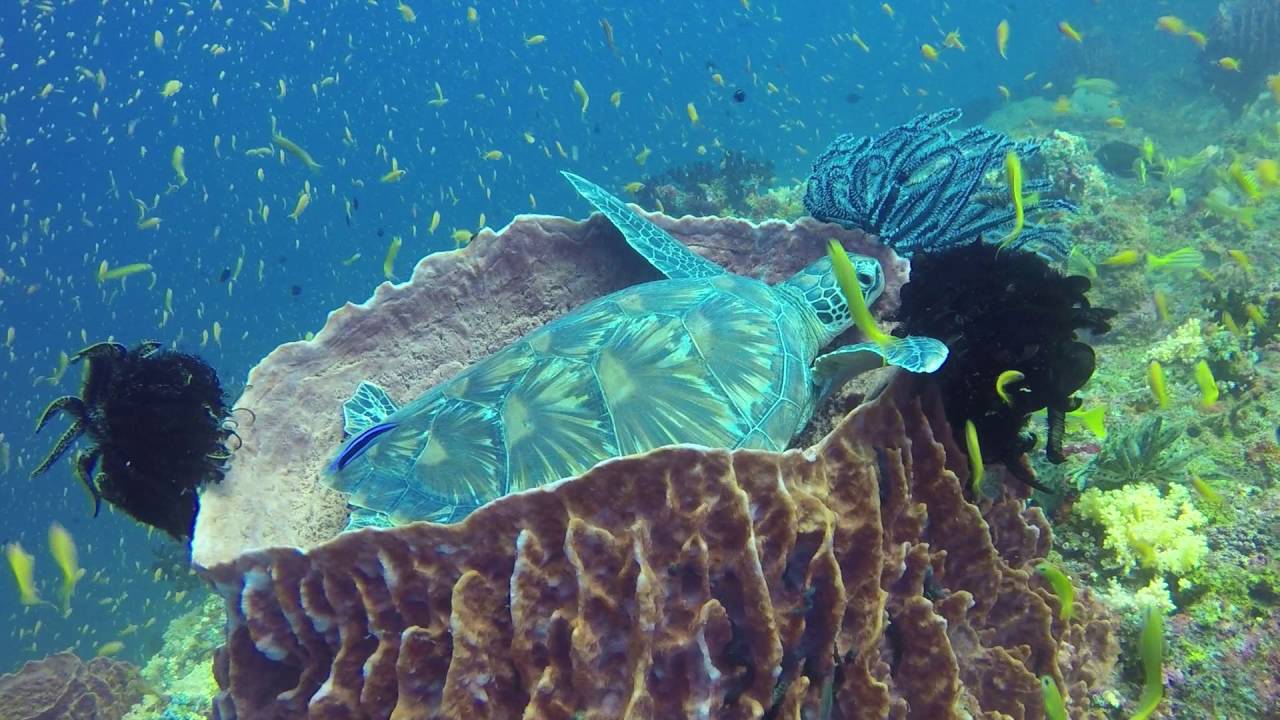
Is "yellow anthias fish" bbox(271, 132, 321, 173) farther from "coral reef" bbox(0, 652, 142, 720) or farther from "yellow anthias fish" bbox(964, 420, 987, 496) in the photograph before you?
"yellow anthias fish" bbox(964, 420, 987, 496)

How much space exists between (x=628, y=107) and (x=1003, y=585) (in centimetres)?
7178

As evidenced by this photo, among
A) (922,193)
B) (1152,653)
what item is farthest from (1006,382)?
(922,193)

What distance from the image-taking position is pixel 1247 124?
13047 mm

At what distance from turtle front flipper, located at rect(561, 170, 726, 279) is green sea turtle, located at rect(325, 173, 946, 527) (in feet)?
1.68

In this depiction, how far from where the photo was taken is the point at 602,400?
2994 mm

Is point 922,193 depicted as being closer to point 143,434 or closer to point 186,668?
point 143,434

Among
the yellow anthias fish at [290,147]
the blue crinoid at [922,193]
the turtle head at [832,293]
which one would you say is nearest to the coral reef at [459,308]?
the blue crinoid at [922,193]

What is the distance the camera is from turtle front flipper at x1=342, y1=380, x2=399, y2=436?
12.5ft

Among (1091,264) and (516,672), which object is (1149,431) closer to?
(1091,264)

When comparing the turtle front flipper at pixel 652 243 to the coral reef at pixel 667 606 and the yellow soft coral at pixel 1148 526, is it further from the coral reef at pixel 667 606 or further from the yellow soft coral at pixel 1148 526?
the yellow soft coral at pixel 1148 526

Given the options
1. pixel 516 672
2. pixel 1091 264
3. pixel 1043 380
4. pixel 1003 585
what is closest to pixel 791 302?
pixel 1043 380

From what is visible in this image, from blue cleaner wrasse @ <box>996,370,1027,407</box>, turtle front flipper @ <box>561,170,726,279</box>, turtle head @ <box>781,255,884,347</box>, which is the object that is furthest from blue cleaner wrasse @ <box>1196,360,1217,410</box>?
turtle front flipper @ <box>561,170,726,279</box>

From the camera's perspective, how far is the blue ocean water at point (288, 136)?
3061cm

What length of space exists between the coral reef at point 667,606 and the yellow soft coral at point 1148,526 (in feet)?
2.81
